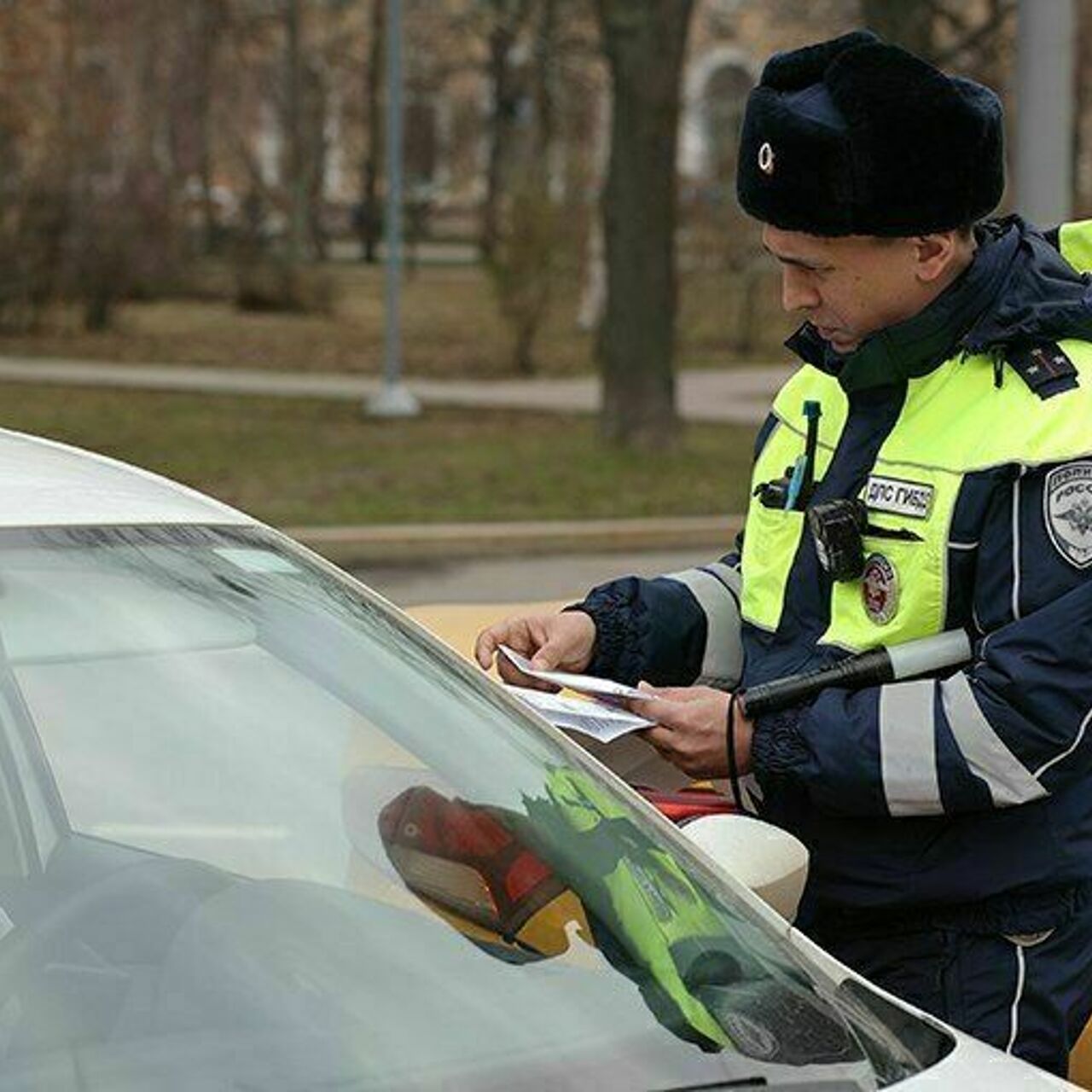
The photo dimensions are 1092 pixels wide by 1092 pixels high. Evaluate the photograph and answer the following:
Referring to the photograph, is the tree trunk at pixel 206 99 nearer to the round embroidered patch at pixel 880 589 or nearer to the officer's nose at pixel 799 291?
the officer's nose at pixel 799 291

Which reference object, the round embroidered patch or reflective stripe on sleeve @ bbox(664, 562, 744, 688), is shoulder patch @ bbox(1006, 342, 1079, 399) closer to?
the round embroidered patch

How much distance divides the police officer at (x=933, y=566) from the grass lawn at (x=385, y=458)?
32.5 feet

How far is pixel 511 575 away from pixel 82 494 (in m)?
9.48

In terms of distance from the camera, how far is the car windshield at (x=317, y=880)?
203 centimetres

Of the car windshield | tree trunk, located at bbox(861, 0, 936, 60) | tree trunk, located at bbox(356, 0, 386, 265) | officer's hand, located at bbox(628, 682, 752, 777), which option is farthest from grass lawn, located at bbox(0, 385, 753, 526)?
tree trunk, located at bbox(356, 0, 386, 265)

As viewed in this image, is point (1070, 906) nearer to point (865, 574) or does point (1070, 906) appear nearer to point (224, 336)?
point (865, 574)

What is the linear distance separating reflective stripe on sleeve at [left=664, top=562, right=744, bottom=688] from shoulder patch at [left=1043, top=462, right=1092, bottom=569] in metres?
0.64

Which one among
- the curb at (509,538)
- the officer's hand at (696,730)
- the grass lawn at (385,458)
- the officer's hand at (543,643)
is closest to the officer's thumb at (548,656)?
the officer's hand at (543,643)

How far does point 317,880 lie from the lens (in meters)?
2.19

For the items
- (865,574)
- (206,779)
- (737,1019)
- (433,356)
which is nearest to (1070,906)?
(865,574)

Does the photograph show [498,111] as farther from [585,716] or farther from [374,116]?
[585,716]

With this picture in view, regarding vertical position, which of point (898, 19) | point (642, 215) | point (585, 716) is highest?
point (898, 19)

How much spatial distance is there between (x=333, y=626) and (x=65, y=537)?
1.00 feet

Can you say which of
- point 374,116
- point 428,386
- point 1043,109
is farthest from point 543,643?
point 374,116
